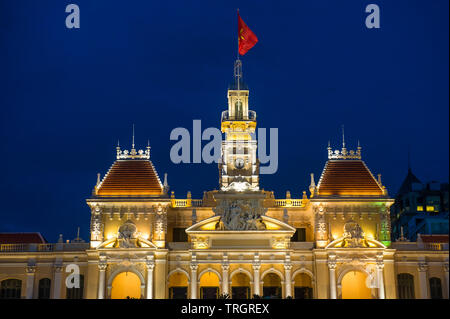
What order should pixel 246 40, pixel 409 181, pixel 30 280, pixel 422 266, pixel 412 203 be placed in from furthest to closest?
pixel 409 181 → pixel 412 203 → pixel 246 40 → pixel 30 280 → pixel 422 266

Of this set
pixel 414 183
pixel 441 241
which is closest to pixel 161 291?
pixel 441 241

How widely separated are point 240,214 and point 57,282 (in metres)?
16.7

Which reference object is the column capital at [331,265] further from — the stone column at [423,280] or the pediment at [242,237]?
the stone column at [423,280]

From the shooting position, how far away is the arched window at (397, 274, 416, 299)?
173 ft

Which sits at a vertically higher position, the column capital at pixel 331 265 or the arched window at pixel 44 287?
the column capital at pixel 331 265

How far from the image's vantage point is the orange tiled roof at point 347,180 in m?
53.8

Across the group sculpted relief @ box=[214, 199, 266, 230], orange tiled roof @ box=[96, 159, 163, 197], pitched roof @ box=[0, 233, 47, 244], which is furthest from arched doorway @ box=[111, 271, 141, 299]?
sculpted relief @ box=[214, 199, 266, 230]

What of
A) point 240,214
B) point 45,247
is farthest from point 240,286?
point 45,247

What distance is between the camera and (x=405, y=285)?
52.8m

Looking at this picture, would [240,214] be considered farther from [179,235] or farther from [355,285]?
[355,285]

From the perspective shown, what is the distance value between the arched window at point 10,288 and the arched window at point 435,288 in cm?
3523

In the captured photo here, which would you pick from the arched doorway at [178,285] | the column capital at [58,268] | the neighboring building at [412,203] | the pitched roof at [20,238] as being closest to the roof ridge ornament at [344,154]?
the arched doorway at [178,285]
